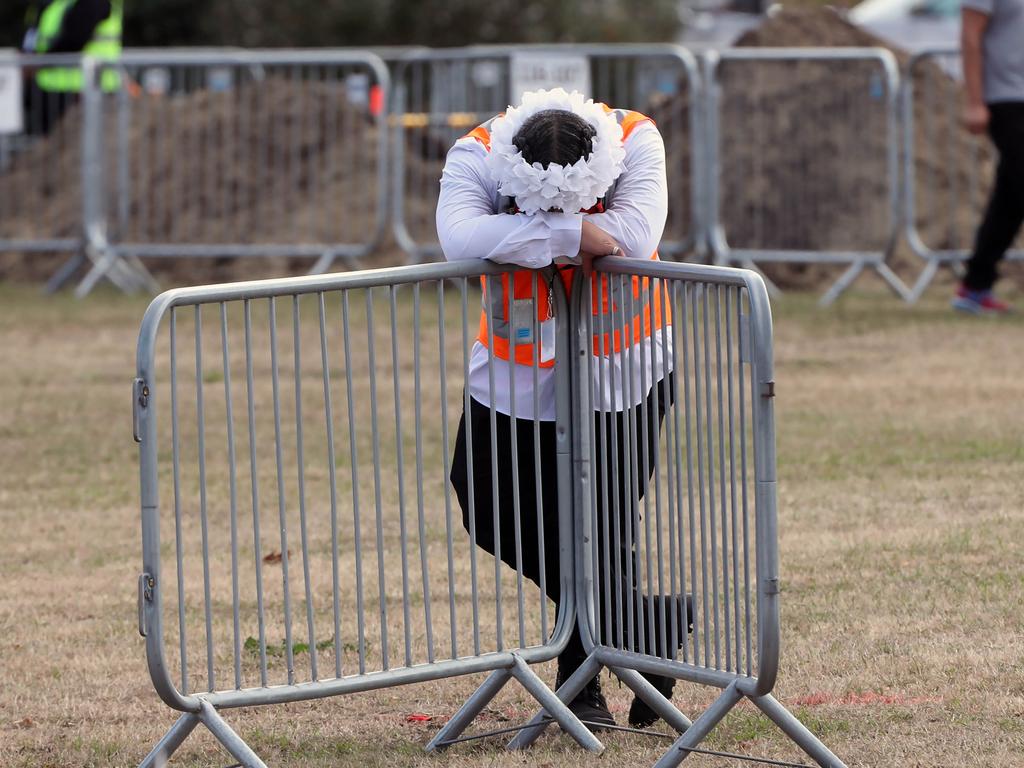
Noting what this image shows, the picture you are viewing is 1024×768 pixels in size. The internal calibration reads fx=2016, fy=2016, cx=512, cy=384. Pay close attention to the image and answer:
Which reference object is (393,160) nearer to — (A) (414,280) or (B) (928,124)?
(B) (928,124)

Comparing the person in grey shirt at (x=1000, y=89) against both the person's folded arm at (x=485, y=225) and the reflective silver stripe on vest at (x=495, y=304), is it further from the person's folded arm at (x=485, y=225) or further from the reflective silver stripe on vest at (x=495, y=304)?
the reflective silver stripe on vest at (x=495, y=304)

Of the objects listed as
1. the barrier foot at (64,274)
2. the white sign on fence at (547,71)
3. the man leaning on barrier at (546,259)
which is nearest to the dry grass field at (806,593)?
the man leaning on barrier at (546,259)

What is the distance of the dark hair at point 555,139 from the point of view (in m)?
4.59

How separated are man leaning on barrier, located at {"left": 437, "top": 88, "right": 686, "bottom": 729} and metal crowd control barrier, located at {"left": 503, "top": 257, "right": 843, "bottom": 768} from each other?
21mm

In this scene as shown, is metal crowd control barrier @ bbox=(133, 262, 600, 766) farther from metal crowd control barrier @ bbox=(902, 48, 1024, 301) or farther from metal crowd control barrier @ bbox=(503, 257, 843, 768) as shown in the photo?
metal crowd control barrier @ bbox=(902, 48, 1024, 301)

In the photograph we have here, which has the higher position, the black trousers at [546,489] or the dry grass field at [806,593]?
the black trousers at [546,489]

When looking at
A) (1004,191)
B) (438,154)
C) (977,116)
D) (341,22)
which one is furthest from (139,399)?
(341,22)

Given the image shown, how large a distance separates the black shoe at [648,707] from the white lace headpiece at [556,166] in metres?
1.21

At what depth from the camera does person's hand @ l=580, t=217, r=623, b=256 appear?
4602mm

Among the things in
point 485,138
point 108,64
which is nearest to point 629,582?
point 485,138

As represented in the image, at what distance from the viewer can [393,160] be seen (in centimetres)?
1504

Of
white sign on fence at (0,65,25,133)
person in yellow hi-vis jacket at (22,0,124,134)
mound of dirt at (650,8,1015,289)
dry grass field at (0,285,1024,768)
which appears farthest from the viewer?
person in yellow hi-vis jacket at (22,0,124,134)

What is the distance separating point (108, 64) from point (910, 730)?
11374 mm

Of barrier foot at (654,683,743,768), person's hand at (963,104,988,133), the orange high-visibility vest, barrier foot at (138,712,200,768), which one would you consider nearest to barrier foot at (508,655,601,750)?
barrier foot at (654,683,743,768)
